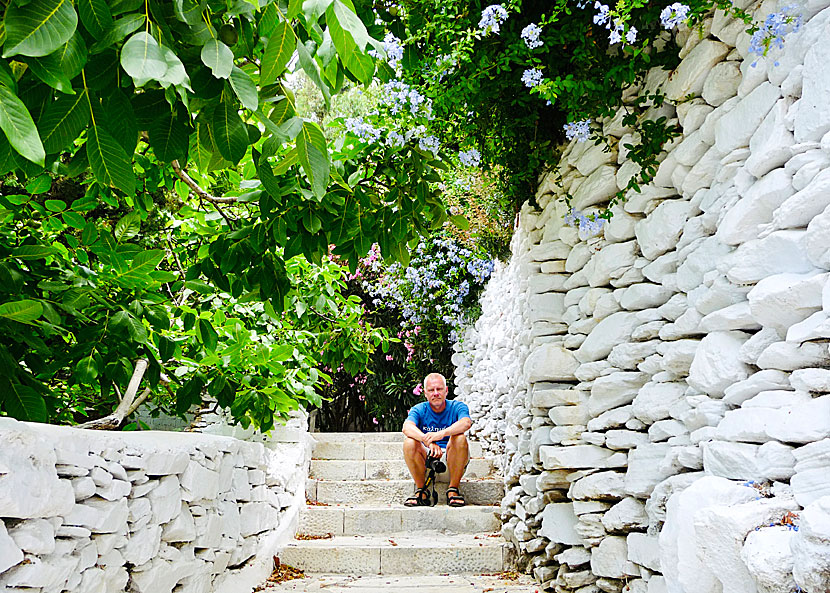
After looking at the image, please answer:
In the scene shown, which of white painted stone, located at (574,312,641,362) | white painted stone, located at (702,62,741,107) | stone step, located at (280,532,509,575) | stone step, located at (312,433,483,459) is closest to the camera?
white painted stone, located at (702,62,741,107)

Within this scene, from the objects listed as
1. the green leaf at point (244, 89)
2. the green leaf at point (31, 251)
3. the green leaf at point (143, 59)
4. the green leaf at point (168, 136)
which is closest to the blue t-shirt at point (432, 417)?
the green leaf at point (31, 251)

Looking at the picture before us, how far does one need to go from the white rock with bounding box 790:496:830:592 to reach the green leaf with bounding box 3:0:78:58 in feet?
4.88

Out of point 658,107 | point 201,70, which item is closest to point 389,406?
point 658,107

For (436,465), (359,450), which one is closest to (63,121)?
(436,465)

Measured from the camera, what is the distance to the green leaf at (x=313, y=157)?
109cm

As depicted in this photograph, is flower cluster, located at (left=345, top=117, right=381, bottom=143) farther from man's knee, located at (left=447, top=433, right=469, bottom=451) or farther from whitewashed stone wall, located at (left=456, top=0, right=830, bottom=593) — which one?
man's knee, located at (left=447, top=433, right=469, bottom=451)

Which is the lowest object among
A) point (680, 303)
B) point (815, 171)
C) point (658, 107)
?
point (680, 303)

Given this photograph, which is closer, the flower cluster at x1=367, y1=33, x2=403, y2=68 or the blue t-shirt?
the flower cluster at x1=367, y1=33, x2=403, y2=68

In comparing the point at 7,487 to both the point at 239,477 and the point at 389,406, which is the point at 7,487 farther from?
the point at 389,406

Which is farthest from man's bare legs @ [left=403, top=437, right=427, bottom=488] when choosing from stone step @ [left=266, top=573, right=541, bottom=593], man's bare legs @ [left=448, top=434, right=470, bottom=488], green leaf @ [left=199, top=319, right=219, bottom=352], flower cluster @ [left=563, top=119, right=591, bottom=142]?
flower cluster @ [left=563, top=119, right=591, bottom=142]

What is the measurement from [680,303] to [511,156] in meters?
1.25

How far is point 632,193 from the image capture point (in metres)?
2.71

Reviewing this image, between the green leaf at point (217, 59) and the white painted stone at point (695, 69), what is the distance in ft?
5.93

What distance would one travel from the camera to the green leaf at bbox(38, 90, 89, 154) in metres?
0.98
